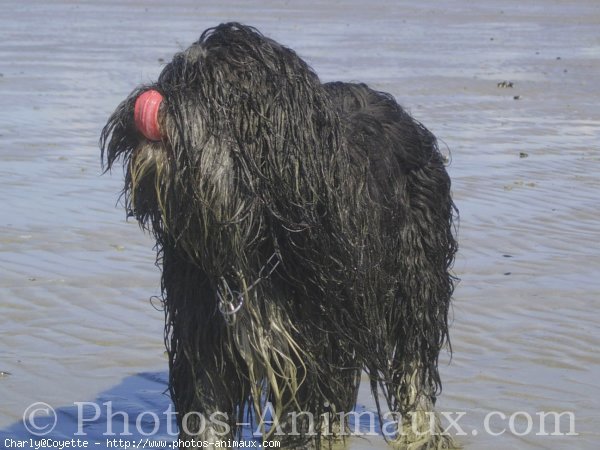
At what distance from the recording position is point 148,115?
304 cm

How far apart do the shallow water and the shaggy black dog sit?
0.92 metres

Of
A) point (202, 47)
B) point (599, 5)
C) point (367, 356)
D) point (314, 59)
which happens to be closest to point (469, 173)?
point (367, 356)

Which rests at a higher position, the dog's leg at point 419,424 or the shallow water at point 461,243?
the shallow water at point 461,243

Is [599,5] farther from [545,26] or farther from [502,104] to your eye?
[502,104]

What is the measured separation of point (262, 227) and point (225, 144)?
0.27 metres

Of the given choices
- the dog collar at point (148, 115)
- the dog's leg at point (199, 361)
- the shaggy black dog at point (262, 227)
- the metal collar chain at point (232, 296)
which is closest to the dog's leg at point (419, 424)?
the shaggy black dog at point (262, 227)

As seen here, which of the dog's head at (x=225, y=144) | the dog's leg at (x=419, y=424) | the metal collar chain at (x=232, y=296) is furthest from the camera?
the dog's leg at (x=419, y=424)

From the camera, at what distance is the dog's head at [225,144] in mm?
3029

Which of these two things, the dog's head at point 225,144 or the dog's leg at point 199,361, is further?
the dog's leg at point 199,361

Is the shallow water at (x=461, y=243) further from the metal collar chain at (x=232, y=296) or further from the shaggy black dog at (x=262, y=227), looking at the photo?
the metal collar chain at (x=232, y=296)

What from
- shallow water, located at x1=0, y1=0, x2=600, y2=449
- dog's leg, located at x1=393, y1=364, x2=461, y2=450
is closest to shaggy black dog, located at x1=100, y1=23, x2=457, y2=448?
dog's leg, located at x1=393, y1=364, x2=461, y2=450

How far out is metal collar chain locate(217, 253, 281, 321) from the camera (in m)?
3.24

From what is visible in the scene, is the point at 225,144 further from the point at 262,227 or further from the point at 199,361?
the point at 199,361

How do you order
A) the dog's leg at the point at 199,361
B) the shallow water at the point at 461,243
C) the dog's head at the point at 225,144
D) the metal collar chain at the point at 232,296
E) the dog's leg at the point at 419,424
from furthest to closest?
the shallow water at the point at 461,243, the dog's leg at the point at 419,424, the dog's leg at the point at 199,361, the metal collar chain at the point at 232,296, the dog's head at the point at 225,144
